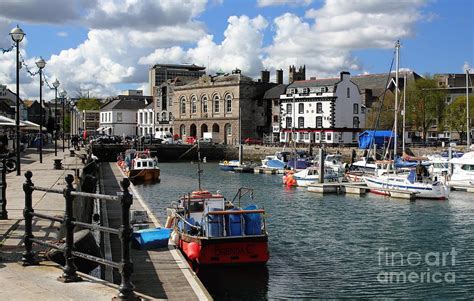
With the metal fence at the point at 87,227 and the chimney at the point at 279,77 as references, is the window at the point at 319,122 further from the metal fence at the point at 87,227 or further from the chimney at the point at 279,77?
the metal fence at the point at 87,227

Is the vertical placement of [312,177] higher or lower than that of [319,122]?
lower

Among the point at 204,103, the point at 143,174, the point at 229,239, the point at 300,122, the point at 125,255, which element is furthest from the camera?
the point at 204,103

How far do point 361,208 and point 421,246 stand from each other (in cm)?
1276

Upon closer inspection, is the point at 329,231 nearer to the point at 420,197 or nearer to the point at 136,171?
the point at 420,197

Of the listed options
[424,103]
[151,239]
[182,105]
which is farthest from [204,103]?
[151,239]

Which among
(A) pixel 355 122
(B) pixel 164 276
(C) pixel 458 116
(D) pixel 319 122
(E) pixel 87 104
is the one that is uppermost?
(E) pixel 87 104

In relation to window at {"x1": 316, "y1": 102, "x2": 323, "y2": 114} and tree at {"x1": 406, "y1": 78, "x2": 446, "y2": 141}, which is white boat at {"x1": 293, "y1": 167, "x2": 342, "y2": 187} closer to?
tree at {"x1": 406, "y1": 78, "x2": 446, "y2": 141}

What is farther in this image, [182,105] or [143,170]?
[182,105]

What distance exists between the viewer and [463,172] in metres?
51.3

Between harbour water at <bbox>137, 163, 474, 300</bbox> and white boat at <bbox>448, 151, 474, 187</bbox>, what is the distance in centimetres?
543

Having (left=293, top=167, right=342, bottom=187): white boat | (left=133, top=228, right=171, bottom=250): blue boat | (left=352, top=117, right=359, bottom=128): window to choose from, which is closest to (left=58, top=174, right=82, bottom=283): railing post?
(left=133, top=228, right=171, bottom=250): blue boat

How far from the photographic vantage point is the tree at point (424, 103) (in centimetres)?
9500

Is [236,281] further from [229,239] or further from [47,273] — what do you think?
[47,273]

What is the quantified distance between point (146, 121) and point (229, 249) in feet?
414
